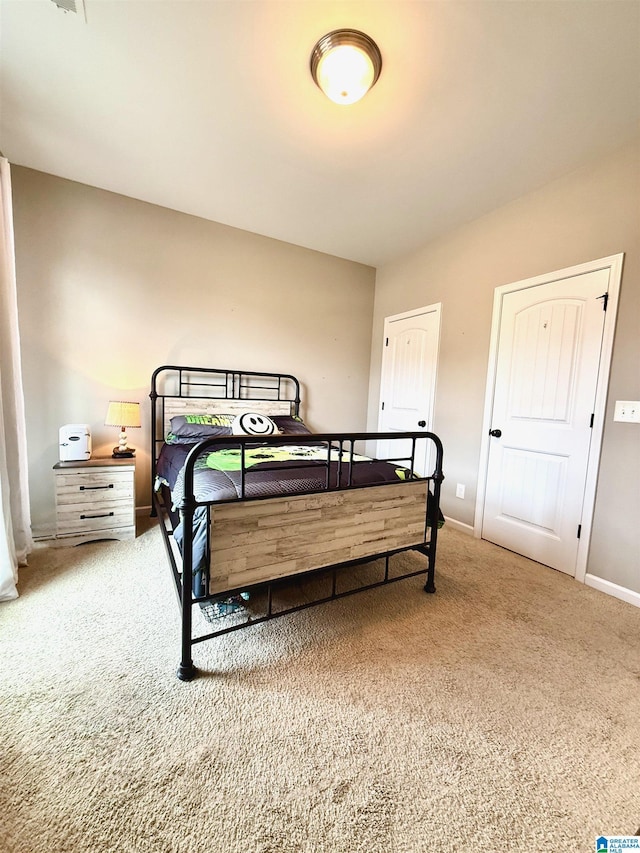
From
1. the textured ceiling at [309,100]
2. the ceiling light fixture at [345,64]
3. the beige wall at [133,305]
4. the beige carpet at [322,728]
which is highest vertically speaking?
the textured ceiling at [309,100]

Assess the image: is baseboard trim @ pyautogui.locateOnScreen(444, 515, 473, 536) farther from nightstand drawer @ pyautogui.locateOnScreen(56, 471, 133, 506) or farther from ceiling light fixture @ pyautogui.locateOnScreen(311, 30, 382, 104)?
ceiling light fixture @ pyautogui.locateOnScreen(311, 30, 382, 104)

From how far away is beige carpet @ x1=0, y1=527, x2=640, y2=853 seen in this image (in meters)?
0.88

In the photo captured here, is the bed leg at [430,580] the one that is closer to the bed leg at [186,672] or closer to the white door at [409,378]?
the bed leg at [186,672]

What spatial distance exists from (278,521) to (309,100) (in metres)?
2.15

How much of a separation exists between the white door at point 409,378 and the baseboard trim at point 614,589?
1428 mm

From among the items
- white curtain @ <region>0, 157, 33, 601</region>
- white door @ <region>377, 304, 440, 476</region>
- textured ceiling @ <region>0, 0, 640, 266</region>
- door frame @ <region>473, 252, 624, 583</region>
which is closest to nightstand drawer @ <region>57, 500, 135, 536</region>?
white curtain @ <region>0, 157, 33, 601</region>

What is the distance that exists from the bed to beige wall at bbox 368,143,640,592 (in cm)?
113

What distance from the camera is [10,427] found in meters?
1.99

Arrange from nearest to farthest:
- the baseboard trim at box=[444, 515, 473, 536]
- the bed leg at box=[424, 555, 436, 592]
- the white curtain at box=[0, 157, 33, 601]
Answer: the white curtain at box=[0, 157, 33, 601] → the bed leg at box=[424, 555, 436, 592] → the baseboard trim at box=[444, 515, 473, 536]

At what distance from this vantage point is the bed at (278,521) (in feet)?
4.20

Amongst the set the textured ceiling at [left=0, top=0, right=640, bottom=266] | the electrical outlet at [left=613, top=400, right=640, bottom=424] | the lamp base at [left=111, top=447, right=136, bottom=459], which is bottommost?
the lamp base at [left=111, top=447, right=136, bottom=459]

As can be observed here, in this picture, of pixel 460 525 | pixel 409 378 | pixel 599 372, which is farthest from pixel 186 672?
pixel 409 378

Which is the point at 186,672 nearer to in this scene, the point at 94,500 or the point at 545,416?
the point at 94,500

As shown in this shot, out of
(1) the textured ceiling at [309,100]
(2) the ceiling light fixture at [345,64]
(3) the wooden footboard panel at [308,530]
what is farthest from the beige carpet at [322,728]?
(1) the textured ceiling at [309,100]
